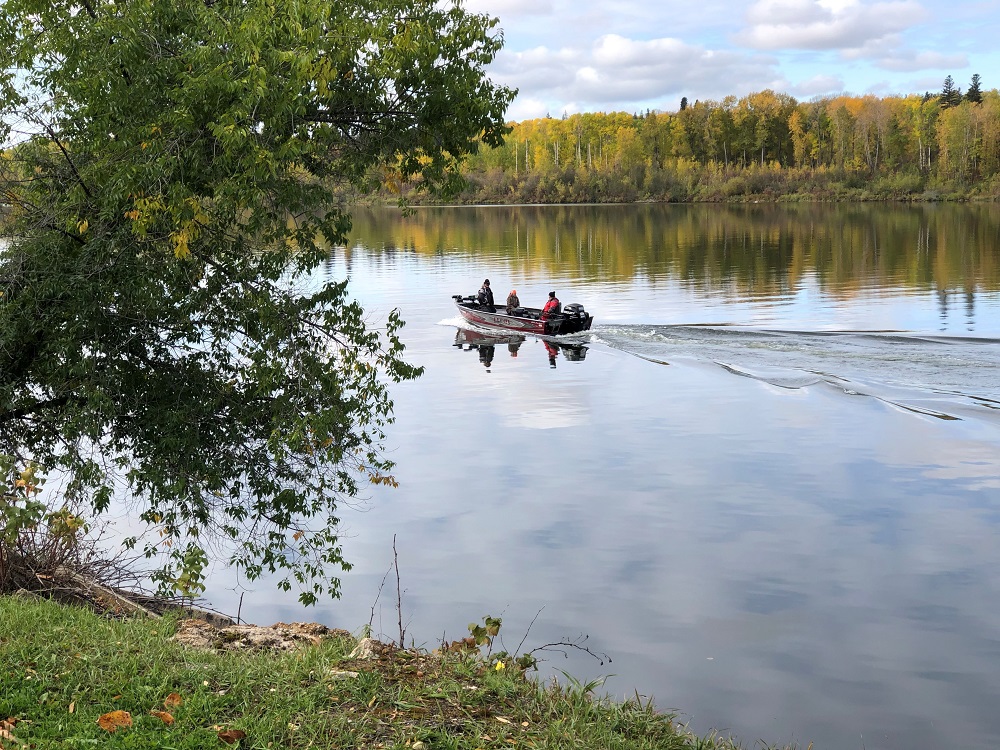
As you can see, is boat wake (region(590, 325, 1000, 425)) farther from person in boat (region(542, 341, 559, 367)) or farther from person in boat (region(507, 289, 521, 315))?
person in boat (region(507, 289, 521, 315))

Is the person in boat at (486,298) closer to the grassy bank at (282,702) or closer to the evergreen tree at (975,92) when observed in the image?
the grassy bank at (282,702)

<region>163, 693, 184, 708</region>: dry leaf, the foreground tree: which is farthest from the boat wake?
<region>163, 693, 184, 708</region>: dry leaf

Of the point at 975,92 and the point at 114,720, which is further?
the point at 975,92

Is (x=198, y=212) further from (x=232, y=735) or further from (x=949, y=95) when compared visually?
(x=949, y=95)

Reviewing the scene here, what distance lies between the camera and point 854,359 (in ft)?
97.3

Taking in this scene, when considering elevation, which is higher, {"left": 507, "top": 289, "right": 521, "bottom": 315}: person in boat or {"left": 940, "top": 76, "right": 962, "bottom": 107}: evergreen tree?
{"left": 940, "top": 76, "right": 962, "bottom": 107}: evergreen tree

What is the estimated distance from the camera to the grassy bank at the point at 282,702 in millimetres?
7082

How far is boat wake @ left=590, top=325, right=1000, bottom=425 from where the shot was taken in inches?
974

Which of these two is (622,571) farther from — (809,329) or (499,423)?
(809,329)

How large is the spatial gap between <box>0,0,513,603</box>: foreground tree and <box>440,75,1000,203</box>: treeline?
123383 mm

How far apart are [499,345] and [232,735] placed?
30.9 meters

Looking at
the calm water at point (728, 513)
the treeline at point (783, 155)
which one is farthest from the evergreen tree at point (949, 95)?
the calm water at point (728, 513)

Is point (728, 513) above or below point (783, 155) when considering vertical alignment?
below

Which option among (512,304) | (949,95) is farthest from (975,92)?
(512,304)
